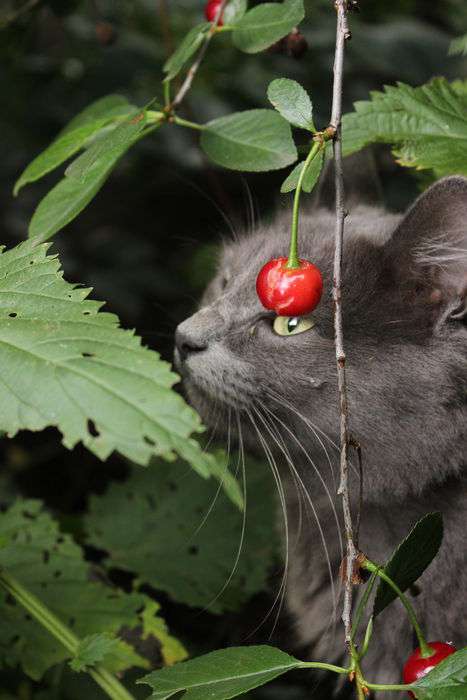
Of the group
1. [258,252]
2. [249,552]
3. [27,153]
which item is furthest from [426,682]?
[27,153]

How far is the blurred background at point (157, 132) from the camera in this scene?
98.6 inches

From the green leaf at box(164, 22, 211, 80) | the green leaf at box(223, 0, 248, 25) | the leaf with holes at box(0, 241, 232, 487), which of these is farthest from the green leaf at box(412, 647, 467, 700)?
the green leaf at box(223, 0, 248, 25)

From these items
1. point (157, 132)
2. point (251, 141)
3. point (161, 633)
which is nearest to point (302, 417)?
point (251, 141)

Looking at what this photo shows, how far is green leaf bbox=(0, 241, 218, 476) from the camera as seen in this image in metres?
0.87

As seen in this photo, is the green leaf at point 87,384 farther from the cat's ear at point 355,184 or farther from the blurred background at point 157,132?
the blurred background at point 157,132

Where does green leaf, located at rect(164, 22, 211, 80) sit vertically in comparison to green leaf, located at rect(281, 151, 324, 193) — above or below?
above

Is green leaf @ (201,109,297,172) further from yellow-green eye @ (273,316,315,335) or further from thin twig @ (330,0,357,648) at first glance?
yellow-green eye @ (273,316,315,335)

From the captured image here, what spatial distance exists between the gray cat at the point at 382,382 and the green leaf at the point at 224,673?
0.50 m

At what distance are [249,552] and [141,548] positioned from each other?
0.25 meters

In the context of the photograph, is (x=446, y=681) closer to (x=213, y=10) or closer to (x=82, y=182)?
(x=82, y=182)

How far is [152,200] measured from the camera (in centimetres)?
279

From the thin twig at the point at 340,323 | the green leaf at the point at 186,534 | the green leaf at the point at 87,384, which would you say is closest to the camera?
the green leaf at the point at 87,384

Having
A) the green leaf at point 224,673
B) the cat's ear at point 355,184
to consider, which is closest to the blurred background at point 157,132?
the cat's ear at point 355,184

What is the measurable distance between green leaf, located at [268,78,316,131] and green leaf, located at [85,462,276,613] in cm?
101
